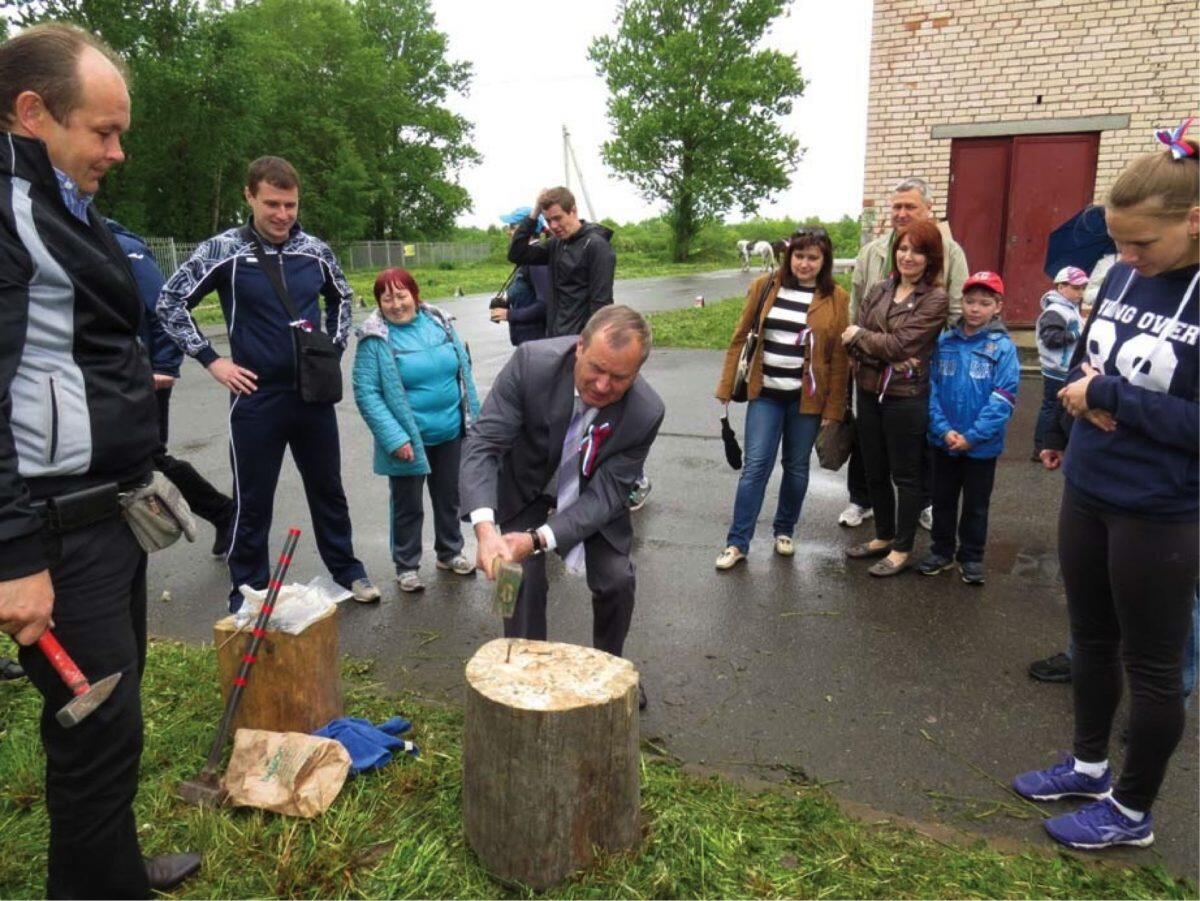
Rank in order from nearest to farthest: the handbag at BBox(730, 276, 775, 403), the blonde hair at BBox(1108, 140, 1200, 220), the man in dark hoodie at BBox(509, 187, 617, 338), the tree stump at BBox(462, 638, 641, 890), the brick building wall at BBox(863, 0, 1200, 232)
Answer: the blonde hair at BBox(1108, 140, 1200, 220)
the tree stump at BBox(462, 638, 641, 890)
the handbag at BBox(730, 276, 775, 403)
the man in dark hoodie at BBox(509, 187, 617, 338)
the brick building wall at BBox(863, 0, 1200, 232)

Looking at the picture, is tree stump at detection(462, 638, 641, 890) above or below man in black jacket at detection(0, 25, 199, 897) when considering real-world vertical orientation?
below

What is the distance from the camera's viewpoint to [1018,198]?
36.8ft

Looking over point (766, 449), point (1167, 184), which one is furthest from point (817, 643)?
point (1167, 184)

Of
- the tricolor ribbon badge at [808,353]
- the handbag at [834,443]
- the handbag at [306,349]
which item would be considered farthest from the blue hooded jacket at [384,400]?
the handbag at [834,443]

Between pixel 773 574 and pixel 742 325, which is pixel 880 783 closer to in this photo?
pixel 773 574

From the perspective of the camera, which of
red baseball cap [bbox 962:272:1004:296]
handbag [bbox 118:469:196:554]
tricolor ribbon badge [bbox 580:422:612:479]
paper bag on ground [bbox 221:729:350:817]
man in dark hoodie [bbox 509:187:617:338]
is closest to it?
handbag [bbox 118:469:196:554]

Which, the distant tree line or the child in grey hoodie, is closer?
the child in grey hoodie

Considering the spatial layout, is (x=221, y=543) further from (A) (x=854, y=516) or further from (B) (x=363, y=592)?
(A) (x=854, y=516)

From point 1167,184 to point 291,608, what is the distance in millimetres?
3182

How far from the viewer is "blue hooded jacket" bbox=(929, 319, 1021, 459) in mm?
4633

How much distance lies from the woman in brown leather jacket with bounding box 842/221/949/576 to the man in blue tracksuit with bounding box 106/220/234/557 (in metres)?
3.70

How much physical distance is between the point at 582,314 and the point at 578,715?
145 inches

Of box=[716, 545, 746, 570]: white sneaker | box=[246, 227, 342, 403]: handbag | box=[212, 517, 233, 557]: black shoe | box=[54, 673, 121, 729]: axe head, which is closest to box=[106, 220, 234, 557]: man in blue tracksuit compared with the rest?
box=[212, 517, 233, 557]: black shoe

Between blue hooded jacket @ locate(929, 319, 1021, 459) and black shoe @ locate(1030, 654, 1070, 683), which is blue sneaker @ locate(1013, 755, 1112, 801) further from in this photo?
blue hooded jacket @ locate(929, 319, 1021, 459)
